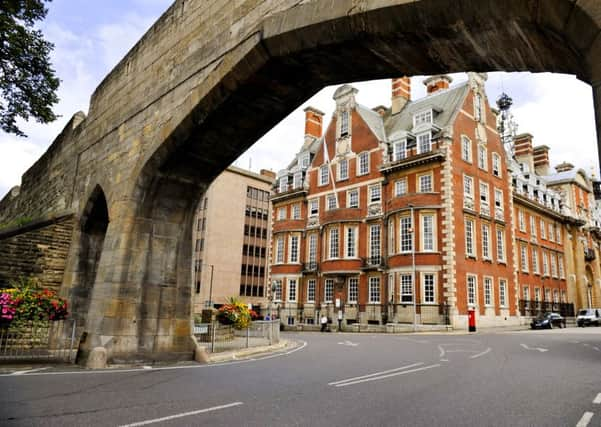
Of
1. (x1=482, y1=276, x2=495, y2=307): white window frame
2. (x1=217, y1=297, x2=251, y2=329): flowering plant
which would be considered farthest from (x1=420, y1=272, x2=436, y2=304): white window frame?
(x1=217, y1=297, x2=251, y2=329): flowering plant

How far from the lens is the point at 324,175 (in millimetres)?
40375

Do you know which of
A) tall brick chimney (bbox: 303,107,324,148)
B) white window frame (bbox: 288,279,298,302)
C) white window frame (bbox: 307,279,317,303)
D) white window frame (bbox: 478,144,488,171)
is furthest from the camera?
tall brick chimney (bbox: 303,107,324,148)

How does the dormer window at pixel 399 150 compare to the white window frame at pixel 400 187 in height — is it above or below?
above

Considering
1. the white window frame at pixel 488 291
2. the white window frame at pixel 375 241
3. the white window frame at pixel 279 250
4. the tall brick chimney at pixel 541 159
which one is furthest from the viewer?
the tall brick chimney at pixel 541 159

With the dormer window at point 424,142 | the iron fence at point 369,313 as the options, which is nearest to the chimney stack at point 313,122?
the dormer window at point 424,142

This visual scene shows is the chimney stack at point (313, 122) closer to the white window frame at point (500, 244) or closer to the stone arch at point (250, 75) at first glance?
the white window frame at point (500, 244)

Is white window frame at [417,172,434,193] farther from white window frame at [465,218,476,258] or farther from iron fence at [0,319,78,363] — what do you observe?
iron fence at [0,319,78,363]

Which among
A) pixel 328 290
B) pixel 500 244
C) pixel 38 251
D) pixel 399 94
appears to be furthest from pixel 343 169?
pixel 38 251

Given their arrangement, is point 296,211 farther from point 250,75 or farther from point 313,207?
point 250,75

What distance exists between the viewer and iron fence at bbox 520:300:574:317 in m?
37.5

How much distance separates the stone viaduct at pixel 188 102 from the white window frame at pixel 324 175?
25.4 m

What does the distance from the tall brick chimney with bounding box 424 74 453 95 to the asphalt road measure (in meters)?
32.2

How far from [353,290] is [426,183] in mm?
9786

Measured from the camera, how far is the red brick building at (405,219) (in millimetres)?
30625
